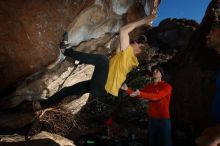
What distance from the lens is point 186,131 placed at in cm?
875

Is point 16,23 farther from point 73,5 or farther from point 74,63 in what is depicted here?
point 74,63

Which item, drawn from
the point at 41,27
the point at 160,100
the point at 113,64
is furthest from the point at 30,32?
the point at 160,100

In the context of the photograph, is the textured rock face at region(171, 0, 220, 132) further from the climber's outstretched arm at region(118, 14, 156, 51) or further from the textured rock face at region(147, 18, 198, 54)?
the textured rock face at region(147, 18, 198, 54)

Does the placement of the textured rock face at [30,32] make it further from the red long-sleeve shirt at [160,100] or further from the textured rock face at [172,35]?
the textured rock face at [172,35]

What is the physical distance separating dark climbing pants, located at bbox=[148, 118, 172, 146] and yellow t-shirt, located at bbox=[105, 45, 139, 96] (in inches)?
54.6

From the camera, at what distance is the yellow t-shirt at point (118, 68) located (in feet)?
16.2

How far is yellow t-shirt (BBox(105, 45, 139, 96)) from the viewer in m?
4.93

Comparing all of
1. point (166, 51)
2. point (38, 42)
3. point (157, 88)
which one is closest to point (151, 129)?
point (157, 88)

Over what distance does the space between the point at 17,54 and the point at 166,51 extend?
11288 millimetres

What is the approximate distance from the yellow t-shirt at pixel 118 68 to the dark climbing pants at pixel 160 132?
1.39m

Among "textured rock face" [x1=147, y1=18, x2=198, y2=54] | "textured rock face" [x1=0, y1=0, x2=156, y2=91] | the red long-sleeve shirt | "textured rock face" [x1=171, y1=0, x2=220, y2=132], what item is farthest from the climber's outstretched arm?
Answer: "textured rock face" [x1=147, y1=18, x2=198, y2=54]

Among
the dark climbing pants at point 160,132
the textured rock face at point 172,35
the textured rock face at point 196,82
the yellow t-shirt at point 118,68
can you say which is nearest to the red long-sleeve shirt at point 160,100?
the dark climbing pants at point 160,132

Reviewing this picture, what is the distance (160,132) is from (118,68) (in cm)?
177

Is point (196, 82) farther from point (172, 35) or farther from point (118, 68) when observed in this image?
point (172, 35)
